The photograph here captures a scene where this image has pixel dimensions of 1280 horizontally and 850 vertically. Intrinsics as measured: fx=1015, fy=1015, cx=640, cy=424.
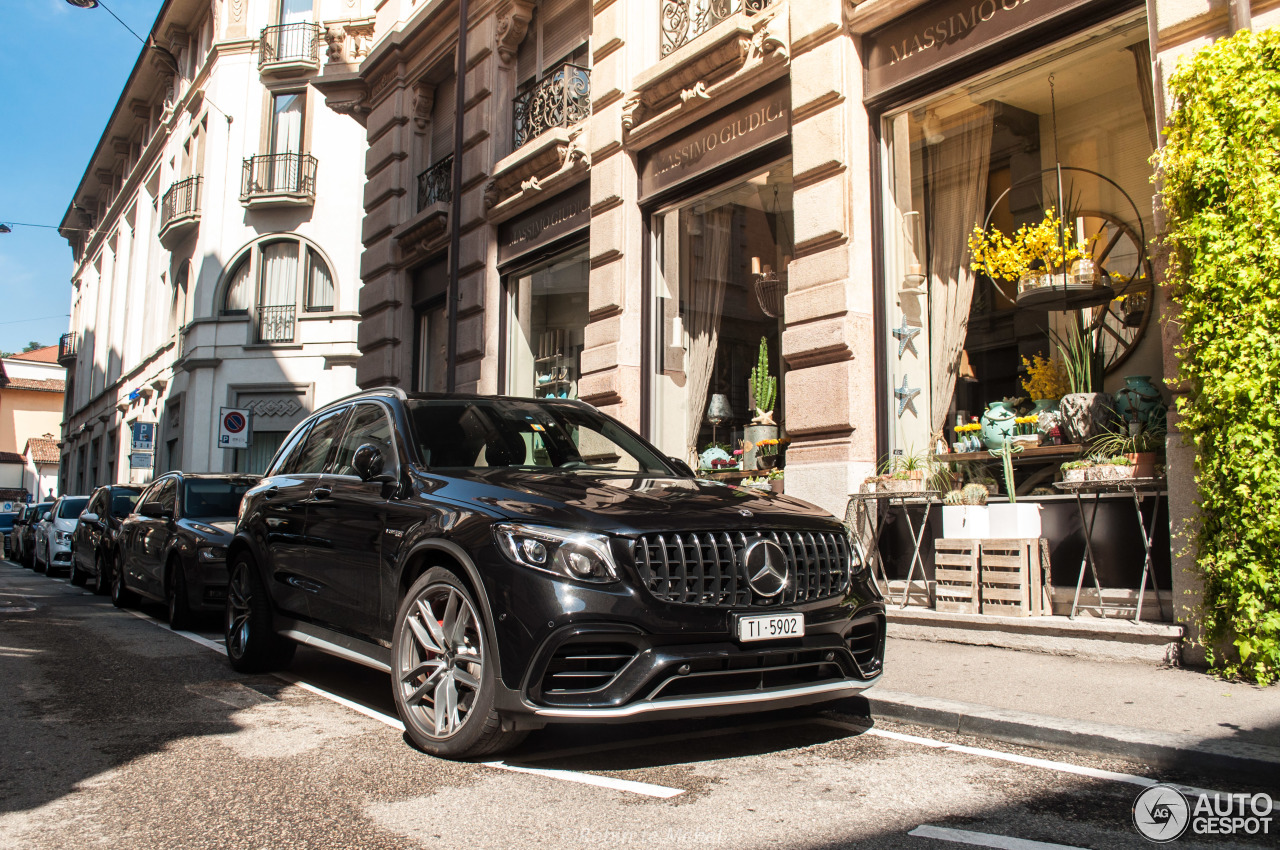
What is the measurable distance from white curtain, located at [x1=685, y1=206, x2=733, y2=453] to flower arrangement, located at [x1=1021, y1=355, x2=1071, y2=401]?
13.6 feet

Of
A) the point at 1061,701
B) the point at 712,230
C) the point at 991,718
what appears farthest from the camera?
the point at 712,230

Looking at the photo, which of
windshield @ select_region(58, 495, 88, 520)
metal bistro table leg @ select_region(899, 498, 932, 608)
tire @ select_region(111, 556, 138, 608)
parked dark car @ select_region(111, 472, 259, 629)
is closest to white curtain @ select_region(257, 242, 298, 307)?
windshield @ select_region(58, 495, 88, 520)

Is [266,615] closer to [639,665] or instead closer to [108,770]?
[108,770]

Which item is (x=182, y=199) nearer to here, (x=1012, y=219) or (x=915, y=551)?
(x=1012, y=219)

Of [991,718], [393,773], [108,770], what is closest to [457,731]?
[393,773]

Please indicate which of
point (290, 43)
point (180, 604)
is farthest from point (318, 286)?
point (180, 604)

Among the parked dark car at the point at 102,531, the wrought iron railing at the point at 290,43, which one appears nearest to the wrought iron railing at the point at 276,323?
the wrought iron railing at the point at 290,43

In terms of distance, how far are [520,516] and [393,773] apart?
3.79 feet

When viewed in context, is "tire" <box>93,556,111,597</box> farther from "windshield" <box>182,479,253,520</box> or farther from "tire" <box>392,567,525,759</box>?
"tire" <box>392,567,525,759</box>

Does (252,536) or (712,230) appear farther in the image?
(712,230)

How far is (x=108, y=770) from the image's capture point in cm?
425

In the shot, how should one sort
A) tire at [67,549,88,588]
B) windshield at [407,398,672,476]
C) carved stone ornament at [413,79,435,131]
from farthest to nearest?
carved stone ornament at [413,79,435,131] → tire at [67,549,88,588] → windshield at [407,398,672,476]

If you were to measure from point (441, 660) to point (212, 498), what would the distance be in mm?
6973

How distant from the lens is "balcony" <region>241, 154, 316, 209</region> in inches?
1212
